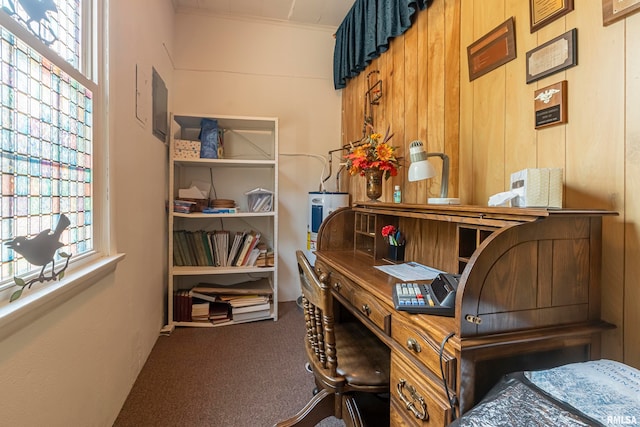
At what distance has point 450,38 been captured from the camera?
62.4 inches

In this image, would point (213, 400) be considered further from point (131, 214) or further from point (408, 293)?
point (408, 293)

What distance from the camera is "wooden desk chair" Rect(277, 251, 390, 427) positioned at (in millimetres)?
1137

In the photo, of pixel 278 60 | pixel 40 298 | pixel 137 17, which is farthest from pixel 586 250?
pixel 278 60

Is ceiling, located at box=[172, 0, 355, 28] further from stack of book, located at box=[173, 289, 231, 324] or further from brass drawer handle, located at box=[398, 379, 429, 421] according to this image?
brass drawer handle, located at box=[398, 379, 429, 421]

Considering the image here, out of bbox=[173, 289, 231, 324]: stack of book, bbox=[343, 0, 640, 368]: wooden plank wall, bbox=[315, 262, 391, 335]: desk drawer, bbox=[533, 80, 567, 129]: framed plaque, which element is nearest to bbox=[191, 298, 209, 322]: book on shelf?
bbox=[173, 289, 231, 324]: stack of book

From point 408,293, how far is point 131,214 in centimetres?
151

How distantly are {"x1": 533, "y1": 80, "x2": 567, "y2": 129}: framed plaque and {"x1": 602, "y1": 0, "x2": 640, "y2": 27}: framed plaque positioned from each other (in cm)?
19

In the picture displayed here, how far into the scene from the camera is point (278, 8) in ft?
9.01

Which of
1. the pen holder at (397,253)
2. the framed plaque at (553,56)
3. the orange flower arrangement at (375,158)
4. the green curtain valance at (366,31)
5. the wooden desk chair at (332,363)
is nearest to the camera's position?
the framed plaque at (553,56)

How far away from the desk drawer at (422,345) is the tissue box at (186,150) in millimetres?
2171

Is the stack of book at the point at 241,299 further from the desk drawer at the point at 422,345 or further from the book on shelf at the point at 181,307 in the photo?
the desk drawer at the point at 422,345

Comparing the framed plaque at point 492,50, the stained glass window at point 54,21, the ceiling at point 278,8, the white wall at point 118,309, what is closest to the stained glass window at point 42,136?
the stained glass window at point 54,21

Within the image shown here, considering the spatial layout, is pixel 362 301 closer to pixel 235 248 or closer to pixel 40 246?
pixel 40 246

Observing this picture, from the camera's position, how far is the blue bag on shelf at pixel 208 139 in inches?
103
